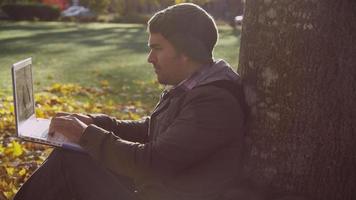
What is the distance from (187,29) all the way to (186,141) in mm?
556

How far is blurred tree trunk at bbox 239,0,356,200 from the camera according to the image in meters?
2.91

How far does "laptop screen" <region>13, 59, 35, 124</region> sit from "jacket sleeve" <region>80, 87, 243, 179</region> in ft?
2.38

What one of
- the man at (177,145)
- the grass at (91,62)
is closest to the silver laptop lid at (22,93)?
the man at (177,145)

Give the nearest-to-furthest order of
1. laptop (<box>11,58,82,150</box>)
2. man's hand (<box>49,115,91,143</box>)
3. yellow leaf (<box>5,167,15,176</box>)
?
man's hand (<box>49,115,91,143</box>) → laptop (<box>11,58,82,150</box>) → yellow leaf (<box>5,167,15,176</box>)

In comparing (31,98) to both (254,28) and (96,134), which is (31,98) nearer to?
(96,134)

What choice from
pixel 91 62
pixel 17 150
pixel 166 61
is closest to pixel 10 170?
pixel 17 150

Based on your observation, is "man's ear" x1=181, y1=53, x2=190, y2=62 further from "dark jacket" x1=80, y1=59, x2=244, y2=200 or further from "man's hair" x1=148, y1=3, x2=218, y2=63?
"dark jacket" x1=80, y1=59, x2=244, y2=200

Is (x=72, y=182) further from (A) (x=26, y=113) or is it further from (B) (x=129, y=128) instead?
(A) (x=26, y=113)

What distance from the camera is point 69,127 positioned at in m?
3.04

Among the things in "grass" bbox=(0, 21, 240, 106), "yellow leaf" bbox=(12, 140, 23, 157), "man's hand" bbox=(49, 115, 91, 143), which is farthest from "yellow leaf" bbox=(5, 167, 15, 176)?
"grass" bbox=(0, 21, 240, 106)

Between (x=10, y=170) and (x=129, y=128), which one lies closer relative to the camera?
(x=129, y=128)

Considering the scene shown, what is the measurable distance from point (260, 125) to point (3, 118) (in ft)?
13.0

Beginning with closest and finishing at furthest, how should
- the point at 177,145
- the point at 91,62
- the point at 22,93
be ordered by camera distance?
the point at 177,145
the point at 22,93
the point at 91,62

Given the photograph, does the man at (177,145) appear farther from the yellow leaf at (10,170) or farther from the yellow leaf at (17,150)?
the yellow leaf at (17,150)
